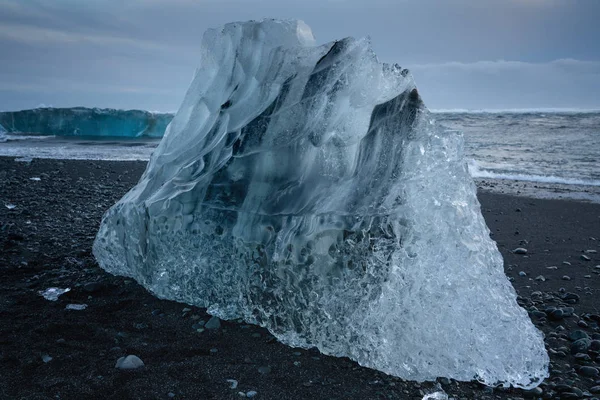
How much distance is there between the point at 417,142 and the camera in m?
3.34

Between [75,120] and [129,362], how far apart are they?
76.7ft

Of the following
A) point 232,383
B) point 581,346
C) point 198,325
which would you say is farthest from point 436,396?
point 198,325

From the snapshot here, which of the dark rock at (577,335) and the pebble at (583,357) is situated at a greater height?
the dark rock at (577,335)

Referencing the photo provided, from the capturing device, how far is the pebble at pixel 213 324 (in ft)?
11.1

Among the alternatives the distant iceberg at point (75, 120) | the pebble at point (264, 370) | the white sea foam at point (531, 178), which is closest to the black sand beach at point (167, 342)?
the pebble at point (264, 370)

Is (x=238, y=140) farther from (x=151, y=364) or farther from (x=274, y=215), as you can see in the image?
(x=151, y=364)

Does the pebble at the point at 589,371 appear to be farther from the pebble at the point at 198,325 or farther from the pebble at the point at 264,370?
the pebble at the point at 198,325

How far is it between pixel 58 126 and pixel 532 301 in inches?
946

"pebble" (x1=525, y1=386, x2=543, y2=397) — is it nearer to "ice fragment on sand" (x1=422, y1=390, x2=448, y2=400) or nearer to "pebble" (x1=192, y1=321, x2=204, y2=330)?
"ice fragment on sand" (x1=422, y1=390, x2=448, y2=400)

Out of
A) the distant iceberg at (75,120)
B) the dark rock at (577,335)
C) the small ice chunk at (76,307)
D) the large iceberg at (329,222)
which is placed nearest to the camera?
the large iceberg at (329,222)

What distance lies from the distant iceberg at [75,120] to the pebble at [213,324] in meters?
22.5

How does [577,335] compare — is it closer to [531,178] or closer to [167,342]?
[167,342]

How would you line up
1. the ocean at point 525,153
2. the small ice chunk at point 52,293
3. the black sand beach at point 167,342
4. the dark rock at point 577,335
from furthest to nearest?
the ocean at point 525,153 → the small ice chunk at point 52,293 → the dark rock at point 577,335 → the black sand beach at point 167,342

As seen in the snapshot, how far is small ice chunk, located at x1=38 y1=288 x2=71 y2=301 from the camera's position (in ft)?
12.5
